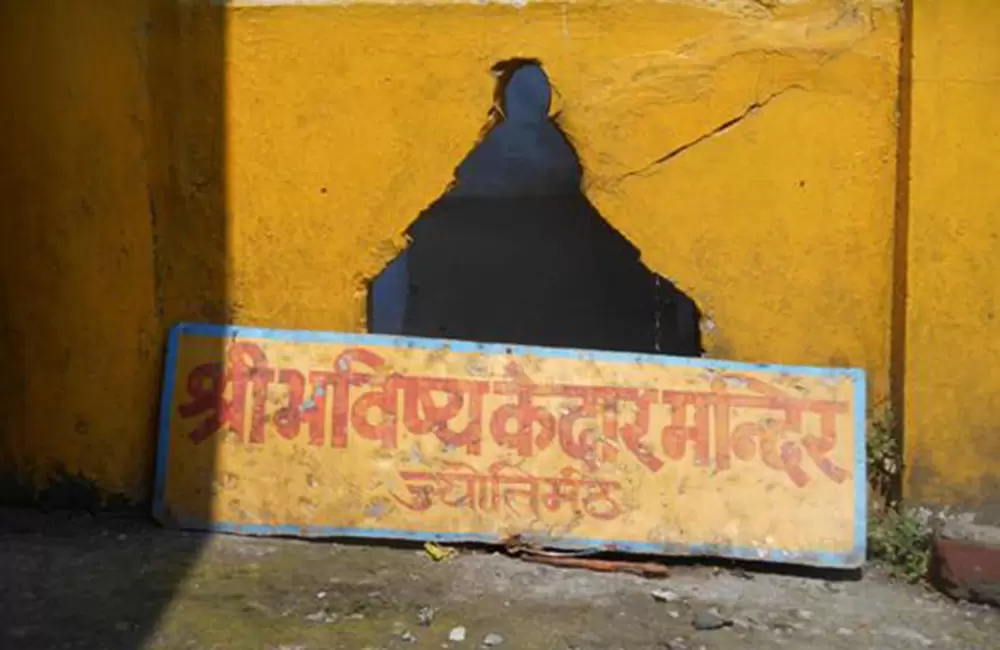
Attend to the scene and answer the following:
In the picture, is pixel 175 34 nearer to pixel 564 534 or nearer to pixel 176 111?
pixel 176 111

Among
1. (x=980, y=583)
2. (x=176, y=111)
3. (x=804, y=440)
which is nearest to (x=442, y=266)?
→ (x=176, y=111)

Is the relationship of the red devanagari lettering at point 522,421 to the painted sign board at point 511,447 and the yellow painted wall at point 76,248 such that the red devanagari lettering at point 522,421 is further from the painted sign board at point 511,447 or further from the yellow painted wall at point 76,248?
the yellow painted wall at point 76,248

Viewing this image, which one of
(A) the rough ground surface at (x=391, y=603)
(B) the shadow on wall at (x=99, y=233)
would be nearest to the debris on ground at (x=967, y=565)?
(A) the rough ground surface at (x=391, y=603)

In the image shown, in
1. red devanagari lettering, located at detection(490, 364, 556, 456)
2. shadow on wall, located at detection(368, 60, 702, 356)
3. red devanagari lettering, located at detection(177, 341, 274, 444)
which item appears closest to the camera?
red devanagari lettering, located at detection(490, 364, 556, 456)

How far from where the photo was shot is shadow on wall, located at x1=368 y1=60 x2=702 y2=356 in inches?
253

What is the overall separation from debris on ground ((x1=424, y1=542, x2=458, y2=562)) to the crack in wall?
1402 millimetres

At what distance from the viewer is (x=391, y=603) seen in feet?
10.8

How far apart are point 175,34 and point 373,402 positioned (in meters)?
1.49

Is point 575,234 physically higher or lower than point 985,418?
higher

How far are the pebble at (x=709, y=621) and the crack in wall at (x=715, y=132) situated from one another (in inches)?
59.1

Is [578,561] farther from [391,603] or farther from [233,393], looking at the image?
[233,393]

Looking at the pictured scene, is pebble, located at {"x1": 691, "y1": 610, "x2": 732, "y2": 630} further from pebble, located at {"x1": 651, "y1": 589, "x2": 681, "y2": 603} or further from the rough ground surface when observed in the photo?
pebble, located at {"x1": 651, "y1": 589, "x2": 681, "y2": 603}

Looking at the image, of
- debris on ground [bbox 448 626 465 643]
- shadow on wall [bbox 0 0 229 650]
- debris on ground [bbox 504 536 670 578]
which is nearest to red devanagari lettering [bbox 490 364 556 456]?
debris on ground [bbox 504 536 670 578]

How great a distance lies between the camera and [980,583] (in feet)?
11.0
